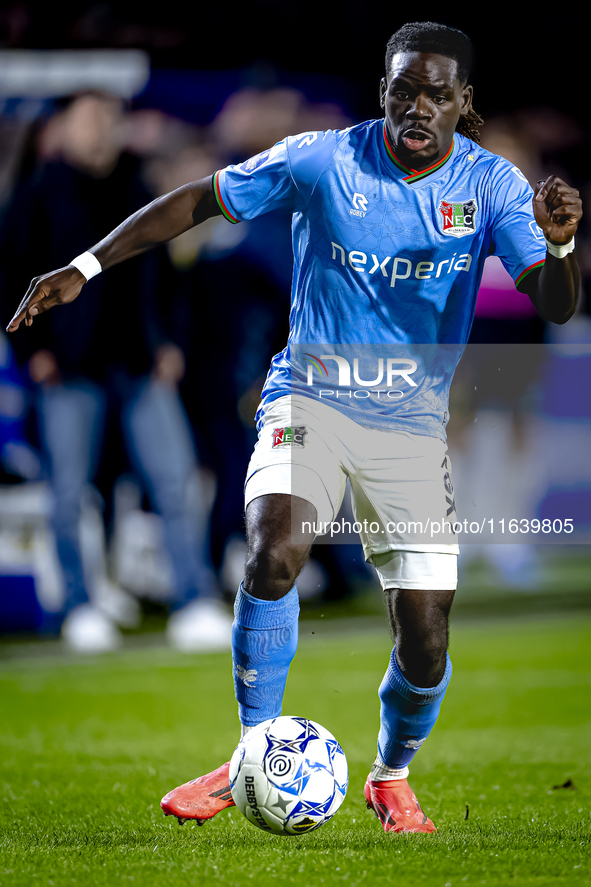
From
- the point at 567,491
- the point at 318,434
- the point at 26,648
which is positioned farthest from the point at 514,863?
the point at 567,491

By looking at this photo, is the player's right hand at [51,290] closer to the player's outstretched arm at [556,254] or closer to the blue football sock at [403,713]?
the player's outstretched arm at [556,254]

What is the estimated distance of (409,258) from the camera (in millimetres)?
3449

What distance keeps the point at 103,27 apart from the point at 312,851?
10.8m

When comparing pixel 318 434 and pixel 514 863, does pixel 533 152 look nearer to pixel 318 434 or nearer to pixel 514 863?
pixel 318 434

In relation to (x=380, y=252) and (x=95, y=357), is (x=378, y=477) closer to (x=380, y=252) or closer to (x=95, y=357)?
(x=380, y=252)

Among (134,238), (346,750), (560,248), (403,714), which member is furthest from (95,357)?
(560,248)

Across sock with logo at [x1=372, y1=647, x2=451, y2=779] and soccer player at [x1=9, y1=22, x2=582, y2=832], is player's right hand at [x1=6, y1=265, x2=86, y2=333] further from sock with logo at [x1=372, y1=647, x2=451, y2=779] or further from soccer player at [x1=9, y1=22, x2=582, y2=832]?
sock with logo at [x1=372, y1=647, x2=451, y2=779]

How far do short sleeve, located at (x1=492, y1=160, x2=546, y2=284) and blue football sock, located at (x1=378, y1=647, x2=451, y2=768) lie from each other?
1.29 meters

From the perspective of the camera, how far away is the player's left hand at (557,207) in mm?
3002

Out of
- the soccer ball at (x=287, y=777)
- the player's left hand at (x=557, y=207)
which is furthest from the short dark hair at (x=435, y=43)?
the soccer ball at (x=287, y=777)

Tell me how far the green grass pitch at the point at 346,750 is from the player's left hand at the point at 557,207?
172 cm

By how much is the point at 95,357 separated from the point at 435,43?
15.9 feet

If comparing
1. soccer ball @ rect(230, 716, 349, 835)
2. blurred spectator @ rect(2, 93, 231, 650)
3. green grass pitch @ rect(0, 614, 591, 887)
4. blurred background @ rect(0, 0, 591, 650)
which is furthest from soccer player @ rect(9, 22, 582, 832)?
blurred spectator @ rect(2, 93, 231, 650)

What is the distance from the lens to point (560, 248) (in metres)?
3.13
